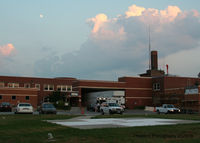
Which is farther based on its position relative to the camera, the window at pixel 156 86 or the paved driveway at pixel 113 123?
the window at pixel 156 86

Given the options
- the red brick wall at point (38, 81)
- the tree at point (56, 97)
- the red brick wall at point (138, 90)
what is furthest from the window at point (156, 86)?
the tree at point (56, 97)

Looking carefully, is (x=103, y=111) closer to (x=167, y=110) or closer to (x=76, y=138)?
(x=167, y=110)

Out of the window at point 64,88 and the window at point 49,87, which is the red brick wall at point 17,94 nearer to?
the window at point 49,87

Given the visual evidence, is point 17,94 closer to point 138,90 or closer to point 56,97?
point 56,97

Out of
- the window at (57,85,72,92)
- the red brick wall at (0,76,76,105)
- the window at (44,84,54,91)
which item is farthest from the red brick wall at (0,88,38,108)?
the window at (57,85,72,92)

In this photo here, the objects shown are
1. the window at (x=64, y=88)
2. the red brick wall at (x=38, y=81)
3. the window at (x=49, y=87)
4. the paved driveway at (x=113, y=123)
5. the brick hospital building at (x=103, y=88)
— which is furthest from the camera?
the window at (x=64, y=88)

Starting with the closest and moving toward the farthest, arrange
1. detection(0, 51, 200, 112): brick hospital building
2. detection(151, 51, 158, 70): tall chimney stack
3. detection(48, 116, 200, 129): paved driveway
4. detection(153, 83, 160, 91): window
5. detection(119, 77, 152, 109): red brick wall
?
detection(48, 116, 200, 129): paved driveway → detection(0, 51, 200, 112): brick hospital building → detection(153, 83, 160, 91): window → detection(119, 77, 152, 109): red brick wall → detection(151, 51, 158, 70): tall chimney stack

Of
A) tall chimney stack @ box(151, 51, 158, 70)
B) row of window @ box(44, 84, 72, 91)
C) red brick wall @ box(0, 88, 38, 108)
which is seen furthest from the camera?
tall chimney stack @ box(151, 51, 158, 70)

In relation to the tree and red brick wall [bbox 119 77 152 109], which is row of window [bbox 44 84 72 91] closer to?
the tree

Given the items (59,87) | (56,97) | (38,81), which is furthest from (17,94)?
(59,87)

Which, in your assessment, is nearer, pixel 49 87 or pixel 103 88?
pixel 103 88

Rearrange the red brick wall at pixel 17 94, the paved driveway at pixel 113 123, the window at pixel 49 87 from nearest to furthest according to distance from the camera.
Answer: the paved driveway at pixel 113 123, the red brick wall at pixel 17 94, the window at pixel 49 87

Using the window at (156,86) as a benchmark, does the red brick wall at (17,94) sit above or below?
below

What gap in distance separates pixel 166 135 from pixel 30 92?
60748 millimetres
